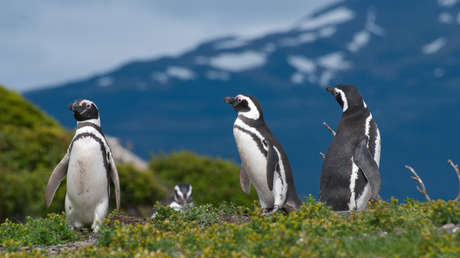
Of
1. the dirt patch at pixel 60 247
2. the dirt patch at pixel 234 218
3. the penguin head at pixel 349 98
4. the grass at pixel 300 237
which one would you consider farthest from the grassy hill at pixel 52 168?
the grass at pixel 300 237

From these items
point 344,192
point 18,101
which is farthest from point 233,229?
point 18,101

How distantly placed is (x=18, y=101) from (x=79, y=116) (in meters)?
16.0

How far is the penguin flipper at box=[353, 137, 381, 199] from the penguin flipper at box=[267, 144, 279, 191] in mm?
975

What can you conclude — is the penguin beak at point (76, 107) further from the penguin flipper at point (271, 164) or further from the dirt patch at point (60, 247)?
the penguin flipper at point (271, 164)

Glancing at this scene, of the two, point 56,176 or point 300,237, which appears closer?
point 300,237

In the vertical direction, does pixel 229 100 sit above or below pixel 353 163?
above

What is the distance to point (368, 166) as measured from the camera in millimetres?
7867

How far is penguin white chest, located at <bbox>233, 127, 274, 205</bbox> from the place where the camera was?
8.08 meters

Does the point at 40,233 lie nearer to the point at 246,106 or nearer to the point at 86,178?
the point at 86,178

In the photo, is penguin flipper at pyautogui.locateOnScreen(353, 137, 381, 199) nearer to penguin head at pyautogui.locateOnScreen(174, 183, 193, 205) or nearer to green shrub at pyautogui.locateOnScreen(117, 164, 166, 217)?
penguin head at pyautogui.locateOnScreen(174, 183, 193, 205)

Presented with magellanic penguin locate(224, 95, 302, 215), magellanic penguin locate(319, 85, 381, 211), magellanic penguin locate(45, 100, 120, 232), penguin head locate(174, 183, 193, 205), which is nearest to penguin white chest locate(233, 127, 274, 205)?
magellanic penguin locate(224, 95, 302, 215)

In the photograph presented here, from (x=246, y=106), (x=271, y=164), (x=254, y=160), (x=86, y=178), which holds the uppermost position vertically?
(x=246, y=106)

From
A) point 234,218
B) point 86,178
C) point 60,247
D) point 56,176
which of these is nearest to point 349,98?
point 234,218

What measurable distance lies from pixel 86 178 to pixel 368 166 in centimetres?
339
